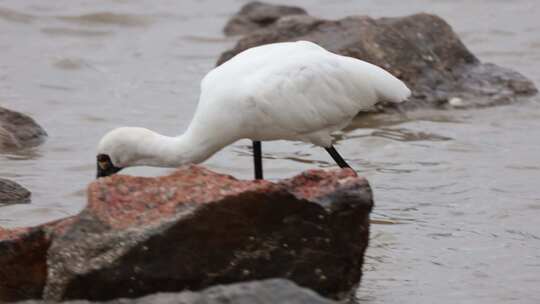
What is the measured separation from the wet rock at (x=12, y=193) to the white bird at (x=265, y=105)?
1198 mm

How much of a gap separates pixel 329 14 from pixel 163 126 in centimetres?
652

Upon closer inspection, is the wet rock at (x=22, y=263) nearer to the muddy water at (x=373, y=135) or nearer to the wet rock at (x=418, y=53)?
the muddy water at (x=373, y=135)

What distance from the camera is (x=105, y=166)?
8.88 metres

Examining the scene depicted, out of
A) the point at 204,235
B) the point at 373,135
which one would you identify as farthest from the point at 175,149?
the point at 373,135

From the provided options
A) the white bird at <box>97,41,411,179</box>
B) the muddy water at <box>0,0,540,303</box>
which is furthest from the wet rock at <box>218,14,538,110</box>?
the white bird at <box>97,41,411,179</box>

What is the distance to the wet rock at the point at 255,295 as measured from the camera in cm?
611

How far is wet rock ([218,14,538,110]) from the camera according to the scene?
1305cm

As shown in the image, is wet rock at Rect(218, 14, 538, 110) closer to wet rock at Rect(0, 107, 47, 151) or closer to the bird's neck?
wet rock at Rect(0, 107, 47, 151)

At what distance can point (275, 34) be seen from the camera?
13695mm

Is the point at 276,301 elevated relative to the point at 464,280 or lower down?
elevated

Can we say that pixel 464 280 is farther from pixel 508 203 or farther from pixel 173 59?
pixel 173 59

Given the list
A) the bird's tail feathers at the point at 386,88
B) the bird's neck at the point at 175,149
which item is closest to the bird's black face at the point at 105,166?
the bird's neck at the point at 175,149

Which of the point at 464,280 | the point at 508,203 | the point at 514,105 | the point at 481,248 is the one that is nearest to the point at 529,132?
the point at 514,105

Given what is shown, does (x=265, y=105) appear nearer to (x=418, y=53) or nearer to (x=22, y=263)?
(x=22, y=263)
